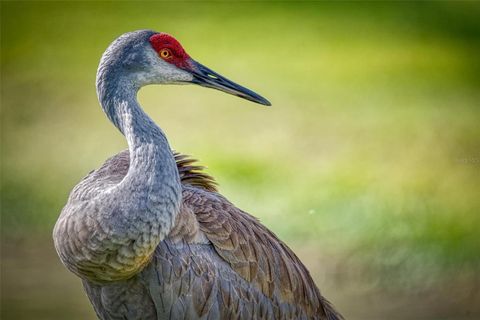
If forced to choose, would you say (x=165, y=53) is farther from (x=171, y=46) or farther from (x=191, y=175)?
(x=191, y=175)

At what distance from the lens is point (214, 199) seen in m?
5.96

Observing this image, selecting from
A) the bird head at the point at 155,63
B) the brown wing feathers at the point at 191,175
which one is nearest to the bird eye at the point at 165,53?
the bird head at the point at 155,63

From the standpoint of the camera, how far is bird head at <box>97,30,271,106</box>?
18.0ft

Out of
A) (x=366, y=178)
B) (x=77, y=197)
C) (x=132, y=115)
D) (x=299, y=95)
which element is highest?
(x=299, y=95)

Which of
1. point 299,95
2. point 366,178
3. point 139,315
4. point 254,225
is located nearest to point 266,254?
point 254,225

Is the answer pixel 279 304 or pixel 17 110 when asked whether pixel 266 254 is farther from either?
pixel 17 110

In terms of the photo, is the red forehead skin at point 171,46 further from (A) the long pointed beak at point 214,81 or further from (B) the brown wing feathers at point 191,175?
(B) the brown wing feathers at point 191,175

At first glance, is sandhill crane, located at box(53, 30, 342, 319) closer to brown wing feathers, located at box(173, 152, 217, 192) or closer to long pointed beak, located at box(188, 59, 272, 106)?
long pointed beak, located at box(188, 59, 272, 106)

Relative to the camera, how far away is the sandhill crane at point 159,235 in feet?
17.4

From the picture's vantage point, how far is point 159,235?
5.32 meters

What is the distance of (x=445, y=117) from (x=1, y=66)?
4.90m

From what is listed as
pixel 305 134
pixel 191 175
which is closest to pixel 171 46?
pixel 191 175

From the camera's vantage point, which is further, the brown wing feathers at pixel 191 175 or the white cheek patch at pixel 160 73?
the brown wing feathers at pixel 191 175

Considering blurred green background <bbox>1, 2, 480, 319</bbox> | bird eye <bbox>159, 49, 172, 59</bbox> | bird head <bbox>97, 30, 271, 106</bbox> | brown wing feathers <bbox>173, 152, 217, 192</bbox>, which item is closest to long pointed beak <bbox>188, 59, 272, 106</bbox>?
bird head <bbox>97, 30, 271, 106</bbox>
